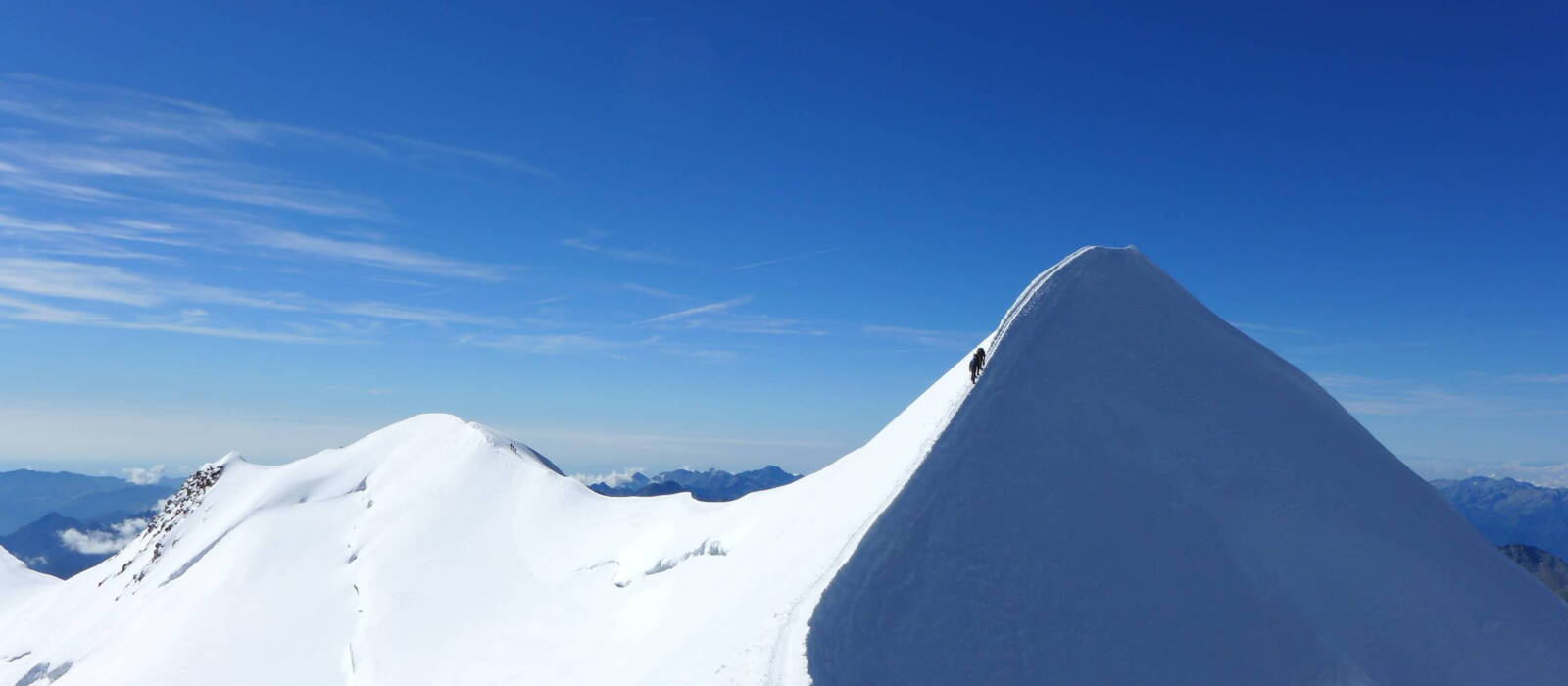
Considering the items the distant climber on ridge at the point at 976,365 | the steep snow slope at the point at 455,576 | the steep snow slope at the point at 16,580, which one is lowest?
the steep snow slope at the point at 16,580

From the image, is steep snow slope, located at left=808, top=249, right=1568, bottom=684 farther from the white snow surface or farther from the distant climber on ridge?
the distant climber on ridge

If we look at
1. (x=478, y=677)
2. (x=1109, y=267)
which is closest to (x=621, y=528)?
(x=478, y=677)

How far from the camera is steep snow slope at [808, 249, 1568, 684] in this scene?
1883cm

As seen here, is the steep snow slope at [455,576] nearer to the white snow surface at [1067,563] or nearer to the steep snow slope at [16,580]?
the white snow surface at [1067,563]

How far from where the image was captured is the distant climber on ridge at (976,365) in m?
25.4

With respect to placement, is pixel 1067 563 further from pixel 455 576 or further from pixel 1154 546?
pixel 455 576

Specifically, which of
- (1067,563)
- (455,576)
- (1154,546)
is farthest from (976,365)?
(455,576)

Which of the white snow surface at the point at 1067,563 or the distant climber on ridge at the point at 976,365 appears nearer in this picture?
the white snow surface at the point at 1067,563

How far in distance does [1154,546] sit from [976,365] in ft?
24.7

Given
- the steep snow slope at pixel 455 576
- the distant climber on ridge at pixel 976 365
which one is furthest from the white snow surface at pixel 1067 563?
the distant climber on ridge at pixel 976 365

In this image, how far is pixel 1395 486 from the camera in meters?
26.8

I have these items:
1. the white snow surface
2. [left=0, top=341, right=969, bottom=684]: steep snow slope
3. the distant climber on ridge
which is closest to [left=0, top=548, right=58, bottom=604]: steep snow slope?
[left=0, top=341, right=969, bottom=684]: steep snow slope

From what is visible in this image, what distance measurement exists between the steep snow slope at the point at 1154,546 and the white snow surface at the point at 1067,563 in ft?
0.23

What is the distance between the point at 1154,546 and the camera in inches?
846
